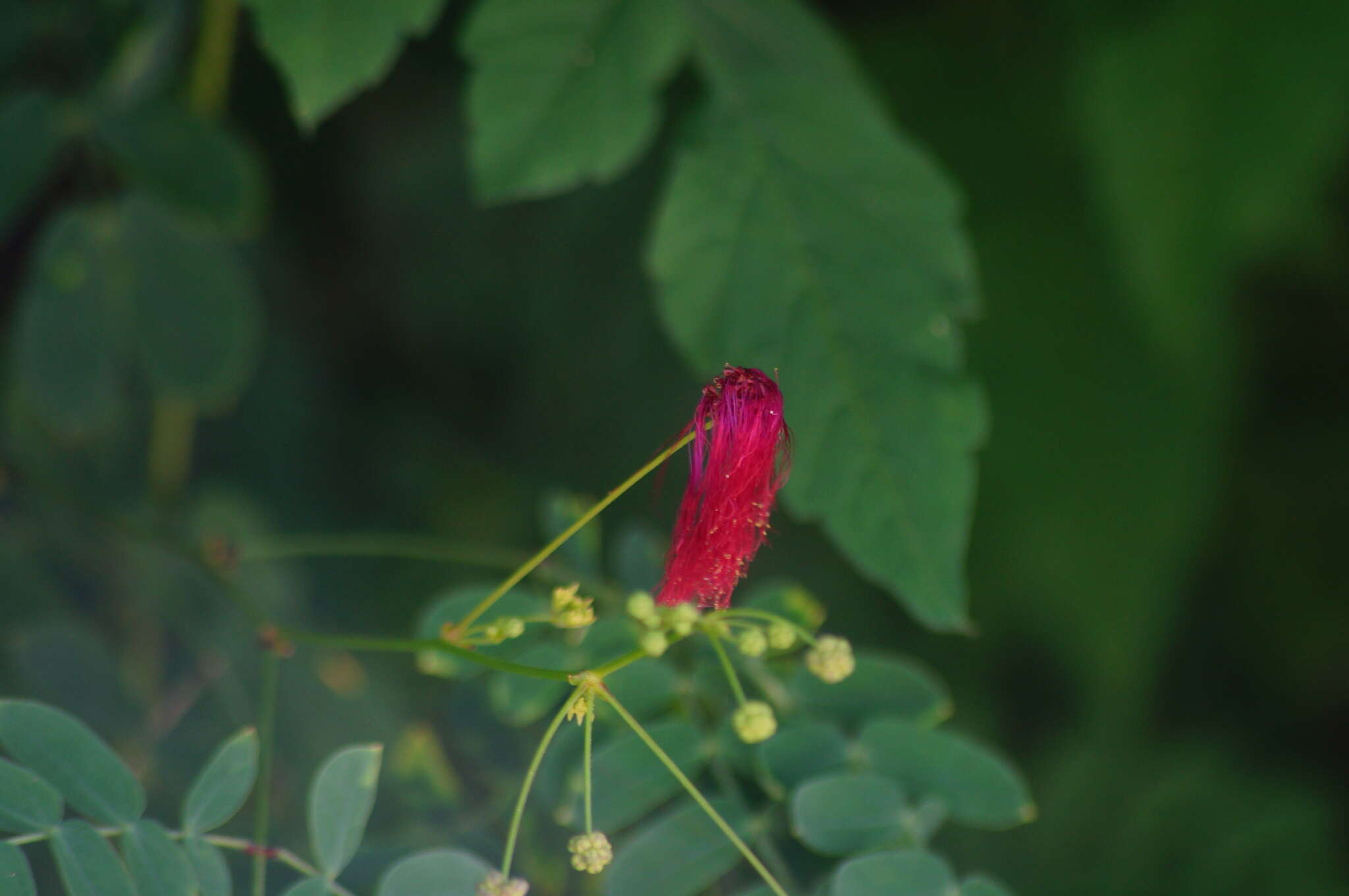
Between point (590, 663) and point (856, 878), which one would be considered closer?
point (856, 878)

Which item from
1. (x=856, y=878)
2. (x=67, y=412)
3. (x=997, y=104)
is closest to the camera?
(x=856, y=878)

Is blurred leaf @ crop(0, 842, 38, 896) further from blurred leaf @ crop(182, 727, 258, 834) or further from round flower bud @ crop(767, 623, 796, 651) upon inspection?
round flower bud @ crop(767, 623, 796, 651)

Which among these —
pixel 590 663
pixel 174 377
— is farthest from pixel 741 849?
pixel 174 377

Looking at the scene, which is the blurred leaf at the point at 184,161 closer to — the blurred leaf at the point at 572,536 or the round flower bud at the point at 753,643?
the blurred leaf at the point at 572,536

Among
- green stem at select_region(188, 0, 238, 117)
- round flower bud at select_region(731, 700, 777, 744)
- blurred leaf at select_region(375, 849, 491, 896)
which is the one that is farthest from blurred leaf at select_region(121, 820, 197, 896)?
green stem at select_region(188, 0, 238, 117)

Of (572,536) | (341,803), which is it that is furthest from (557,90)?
(341,803)

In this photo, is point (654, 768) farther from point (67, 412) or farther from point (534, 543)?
point (534, 543)

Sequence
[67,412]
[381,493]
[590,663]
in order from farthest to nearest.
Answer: [381,493]
[67,412]
[590,663]
